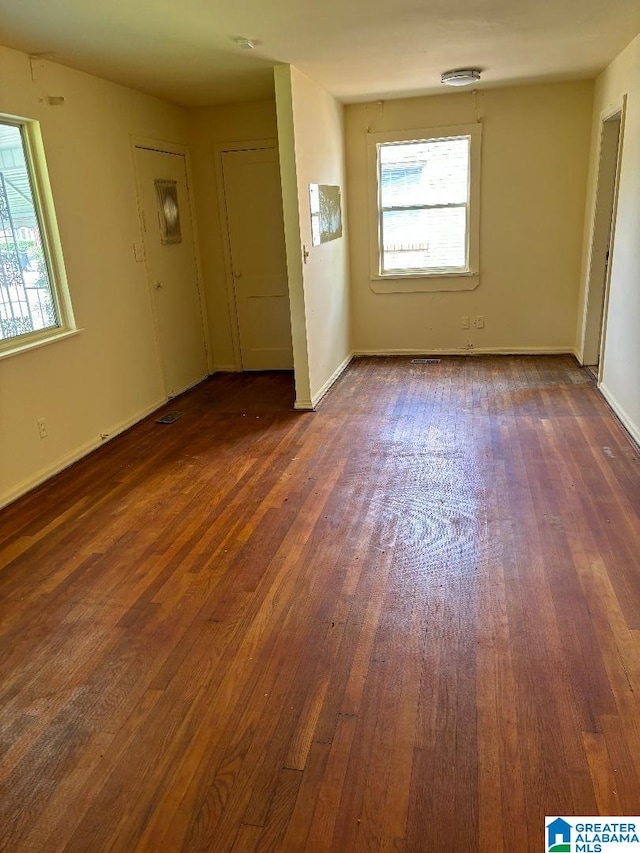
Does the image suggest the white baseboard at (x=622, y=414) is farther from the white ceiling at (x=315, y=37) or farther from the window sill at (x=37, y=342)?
the window sill at (x=37, y=342)

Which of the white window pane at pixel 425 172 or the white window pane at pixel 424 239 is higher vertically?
the white window pane at pixel 425 172

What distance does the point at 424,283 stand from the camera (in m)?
6.05

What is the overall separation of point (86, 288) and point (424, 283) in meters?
3.32

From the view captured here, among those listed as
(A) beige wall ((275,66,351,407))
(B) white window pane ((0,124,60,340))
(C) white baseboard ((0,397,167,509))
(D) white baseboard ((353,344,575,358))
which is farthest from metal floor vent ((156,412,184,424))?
(D) white baseboard ((353,344,575,358))

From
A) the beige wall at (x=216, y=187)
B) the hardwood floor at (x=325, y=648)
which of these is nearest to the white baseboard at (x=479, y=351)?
the beige wall at (x=216, y=187)

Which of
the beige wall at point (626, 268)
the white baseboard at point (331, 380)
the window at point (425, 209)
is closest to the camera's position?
the beige wall at point (626, 268)

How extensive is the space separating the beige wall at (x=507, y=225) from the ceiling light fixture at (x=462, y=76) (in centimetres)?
78

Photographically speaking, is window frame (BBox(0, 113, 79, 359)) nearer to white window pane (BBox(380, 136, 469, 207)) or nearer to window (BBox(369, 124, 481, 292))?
window (BBox(369, 124, 481, 292))

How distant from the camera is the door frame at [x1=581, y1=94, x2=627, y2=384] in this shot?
179 inches

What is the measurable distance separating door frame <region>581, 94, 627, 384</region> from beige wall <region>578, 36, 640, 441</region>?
2.9 inches

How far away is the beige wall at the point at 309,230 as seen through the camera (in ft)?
13.8

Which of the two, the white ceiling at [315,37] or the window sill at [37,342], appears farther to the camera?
the window sill at [37,342]

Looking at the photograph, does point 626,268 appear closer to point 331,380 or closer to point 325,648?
point 331,380

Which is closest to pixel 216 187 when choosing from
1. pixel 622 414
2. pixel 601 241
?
pixel 601 241
